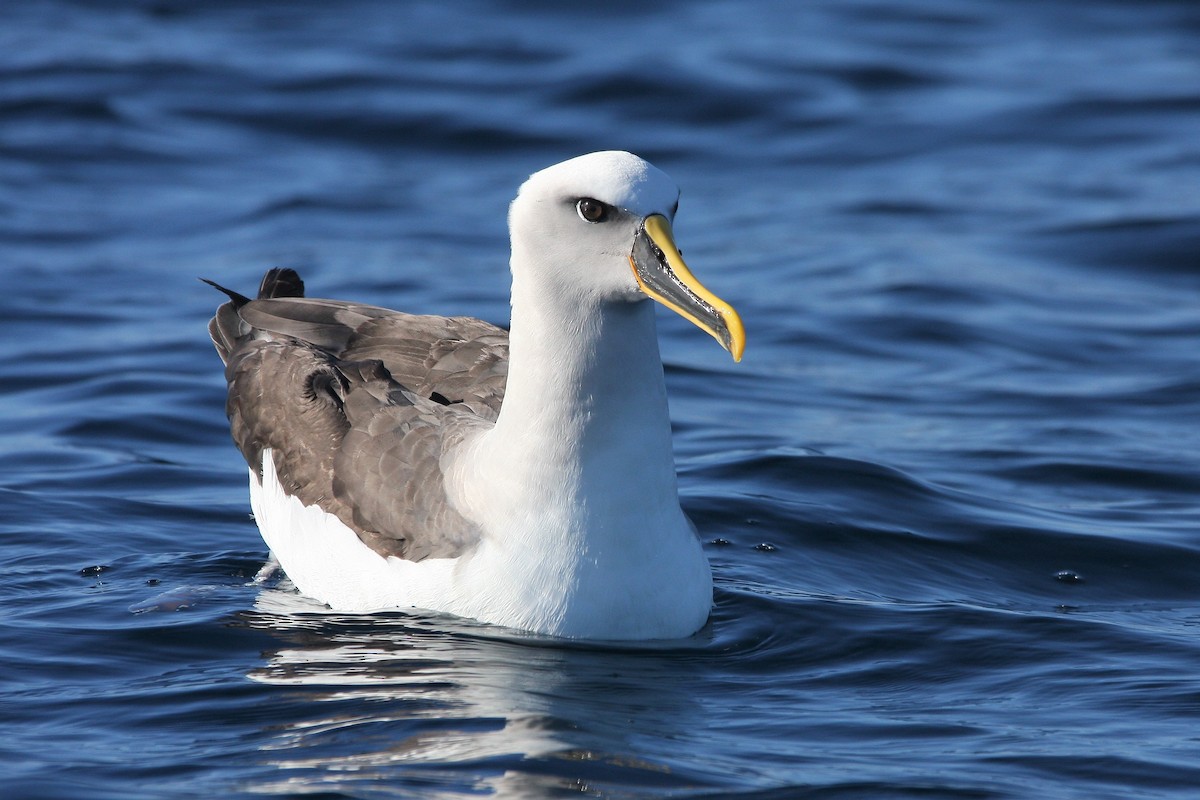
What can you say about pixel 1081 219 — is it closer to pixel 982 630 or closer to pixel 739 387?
pixel 739 387

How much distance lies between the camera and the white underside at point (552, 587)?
6.75 metres

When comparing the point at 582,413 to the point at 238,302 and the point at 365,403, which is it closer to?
the point at 365,403

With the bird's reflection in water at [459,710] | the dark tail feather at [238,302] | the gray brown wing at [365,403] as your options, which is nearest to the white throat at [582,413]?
the gray brown wing at [365,403]

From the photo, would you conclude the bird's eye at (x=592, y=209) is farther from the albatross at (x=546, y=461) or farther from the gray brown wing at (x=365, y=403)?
the gray brown wing at (x=365, y=403)

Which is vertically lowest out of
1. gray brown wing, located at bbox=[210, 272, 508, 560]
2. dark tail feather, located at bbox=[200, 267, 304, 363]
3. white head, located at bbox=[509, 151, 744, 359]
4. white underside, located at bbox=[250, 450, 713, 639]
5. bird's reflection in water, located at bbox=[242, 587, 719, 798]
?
bird's reflection in water, located at bbox=[242, 587, 719, 798]

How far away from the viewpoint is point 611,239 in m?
6.33

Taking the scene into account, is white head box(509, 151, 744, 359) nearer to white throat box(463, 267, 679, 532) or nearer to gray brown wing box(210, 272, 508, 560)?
white throat box(463, 267, 679, 532)

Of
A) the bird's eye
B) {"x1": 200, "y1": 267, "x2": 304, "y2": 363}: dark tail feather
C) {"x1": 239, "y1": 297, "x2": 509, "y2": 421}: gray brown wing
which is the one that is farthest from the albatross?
{"x1": 200, "y1": 267, "x2": 304, "y2": 363}: dark tail feather

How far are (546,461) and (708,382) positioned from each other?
19.0 ft

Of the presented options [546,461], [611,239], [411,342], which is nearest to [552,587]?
[546,461]

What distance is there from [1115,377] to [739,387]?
105 inches

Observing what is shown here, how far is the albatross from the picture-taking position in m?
6.35

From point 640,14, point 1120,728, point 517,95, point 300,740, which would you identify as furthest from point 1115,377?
point 640,14

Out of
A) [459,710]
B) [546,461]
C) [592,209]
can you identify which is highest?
[592,209]
